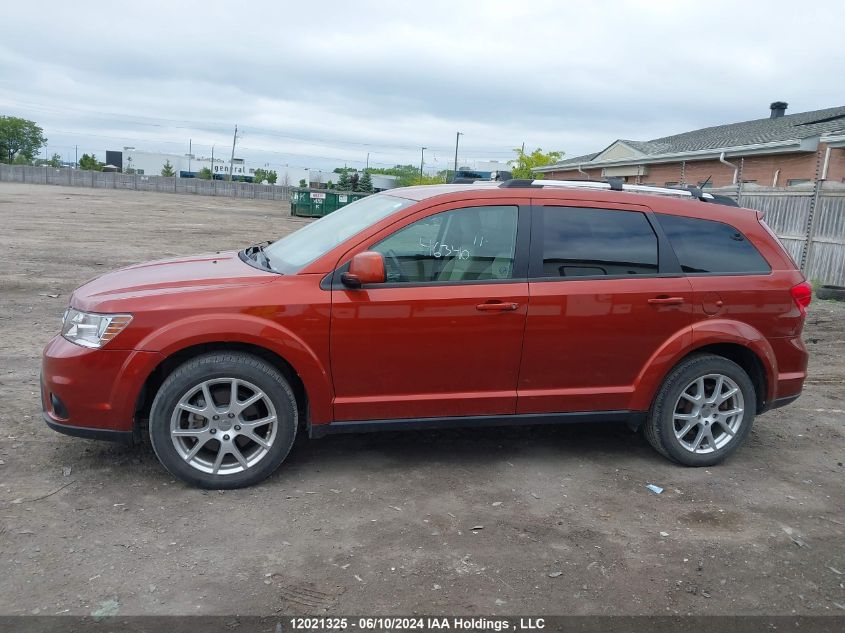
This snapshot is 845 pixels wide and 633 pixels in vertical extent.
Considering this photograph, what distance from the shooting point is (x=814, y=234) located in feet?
45.7

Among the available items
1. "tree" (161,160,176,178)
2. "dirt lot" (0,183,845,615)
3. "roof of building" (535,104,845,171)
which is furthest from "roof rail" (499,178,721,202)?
"tree" (161,160,176,178)

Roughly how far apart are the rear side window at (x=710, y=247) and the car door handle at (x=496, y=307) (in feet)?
4.21

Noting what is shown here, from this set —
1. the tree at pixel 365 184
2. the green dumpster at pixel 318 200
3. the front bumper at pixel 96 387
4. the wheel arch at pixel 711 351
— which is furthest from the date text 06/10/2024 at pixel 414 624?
the tree at pixel 365 184

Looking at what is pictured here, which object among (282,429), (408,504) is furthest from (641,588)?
(282,429)

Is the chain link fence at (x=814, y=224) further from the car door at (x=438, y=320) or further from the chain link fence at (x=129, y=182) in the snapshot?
the chain link fence at (x=129, y=182)

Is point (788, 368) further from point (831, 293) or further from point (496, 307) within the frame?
point (831, 293)

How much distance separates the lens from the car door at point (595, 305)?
459 centimetres

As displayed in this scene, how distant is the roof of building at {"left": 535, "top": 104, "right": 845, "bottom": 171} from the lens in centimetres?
1994

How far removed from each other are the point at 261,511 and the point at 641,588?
202 cm

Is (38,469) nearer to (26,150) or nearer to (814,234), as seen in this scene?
(814,234)

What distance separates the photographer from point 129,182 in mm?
76500

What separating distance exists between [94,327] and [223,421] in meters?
0.89

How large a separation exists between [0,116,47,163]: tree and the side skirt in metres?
131

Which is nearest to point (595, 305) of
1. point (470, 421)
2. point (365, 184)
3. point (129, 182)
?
point (470, 421)
